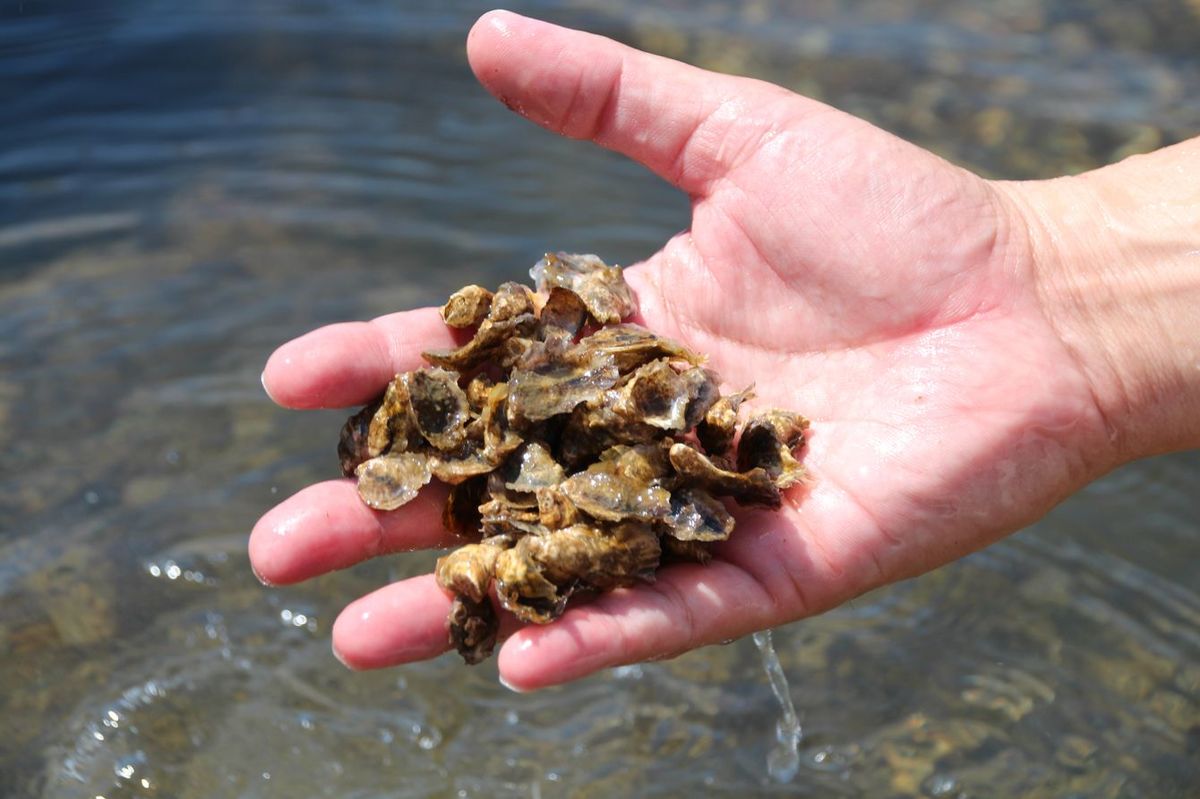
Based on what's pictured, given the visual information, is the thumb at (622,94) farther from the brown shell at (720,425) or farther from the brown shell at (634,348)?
the brown shell at (720,425)

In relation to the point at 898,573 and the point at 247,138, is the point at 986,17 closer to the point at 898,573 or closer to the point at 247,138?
the point at 247,138

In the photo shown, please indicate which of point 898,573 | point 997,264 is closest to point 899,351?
point 997,264

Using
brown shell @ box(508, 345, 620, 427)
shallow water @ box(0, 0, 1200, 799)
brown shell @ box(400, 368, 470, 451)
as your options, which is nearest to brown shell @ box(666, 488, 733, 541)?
brown shell @ box(508, 345, 620, 427)

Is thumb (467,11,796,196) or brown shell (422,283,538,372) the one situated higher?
thumb (467,11,796,196)

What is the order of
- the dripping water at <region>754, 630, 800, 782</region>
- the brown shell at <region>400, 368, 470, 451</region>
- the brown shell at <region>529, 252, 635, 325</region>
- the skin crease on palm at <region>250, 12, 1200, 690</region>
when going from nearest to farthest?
the skin crease on palm at <region>250, 12, 1200, 690</region>, the brown shell at <region>400, 368, 470, 451</region>, the brown shell at <region>529, 252, 635, 325</region>, the dripping water at <region>754, 630, 800, 782</region>

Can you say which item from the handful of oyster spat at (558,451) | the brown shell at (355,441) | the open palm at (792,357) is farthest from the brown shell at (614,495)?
the brown shell at (355,441)

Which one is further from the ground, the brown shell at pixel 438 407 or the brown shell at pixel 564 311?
the brown shell at pixel 564 311

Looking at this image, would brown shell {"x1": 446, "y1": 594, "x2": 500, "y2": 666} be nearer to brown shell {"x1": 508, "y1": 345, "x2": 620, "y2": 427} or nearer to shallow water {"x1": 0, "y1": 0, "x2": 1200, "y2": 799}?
brown shell {"x1": 508, "y1": 345, "x2": 620, "y2": 427}
